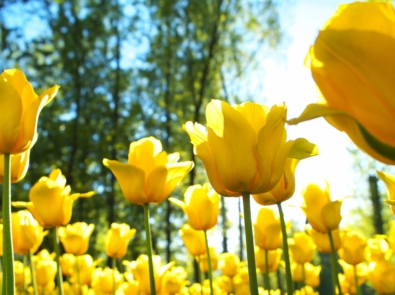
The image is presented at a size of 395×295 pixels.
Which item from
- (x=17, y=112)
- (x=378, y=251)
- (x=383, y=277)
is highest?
(x=17, y=112)

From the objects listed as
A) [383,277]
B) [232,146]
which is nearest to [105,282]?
[383,277]

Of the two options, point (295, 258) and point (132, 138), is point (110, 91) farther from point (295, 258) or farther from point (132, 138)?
point (295, 258)

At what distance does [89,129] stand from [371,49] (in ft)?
41.1

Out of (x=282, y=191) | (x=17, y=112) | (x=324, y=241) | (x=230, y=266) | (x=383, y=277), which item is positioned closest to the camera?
(x=17, y=112)

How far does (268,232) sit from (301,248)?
2.02ft

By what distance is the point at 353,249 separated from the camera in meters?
2.20

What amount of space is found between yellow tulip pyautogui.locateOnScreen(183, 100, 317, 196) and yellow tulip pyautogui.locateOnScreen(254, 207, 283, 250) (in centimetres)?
84

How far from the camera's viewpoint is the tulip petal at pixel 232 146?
0.94 m

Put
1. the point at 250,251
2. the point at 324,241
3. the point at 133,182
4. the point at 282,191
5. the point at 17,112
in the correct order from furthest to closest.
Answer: the point at 324,241 < the point at 133,182 < the point at 282,191 < the point at 17,112 < the point at 250,251

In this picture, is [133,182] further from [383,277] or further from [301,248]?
[383,277]

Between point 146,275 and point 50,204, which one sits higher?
point 50,204

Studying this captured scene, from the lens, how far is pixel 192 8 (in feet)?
38.5

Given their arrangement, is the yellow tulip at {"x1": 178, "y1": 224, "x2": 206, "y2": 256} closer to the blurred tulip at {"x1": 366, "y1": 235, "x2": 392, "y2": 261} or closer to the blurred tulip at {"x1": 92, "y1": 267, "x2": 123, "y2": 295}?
the blurred tulip at {"x1": 92, "y1": 267, "x2": 123, "y2": 295}

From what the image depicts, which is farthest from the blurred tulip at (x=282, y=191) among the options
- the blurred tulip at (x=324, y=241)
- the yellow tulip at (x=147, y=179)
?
the blurred tulip at (x=324, y=241)
